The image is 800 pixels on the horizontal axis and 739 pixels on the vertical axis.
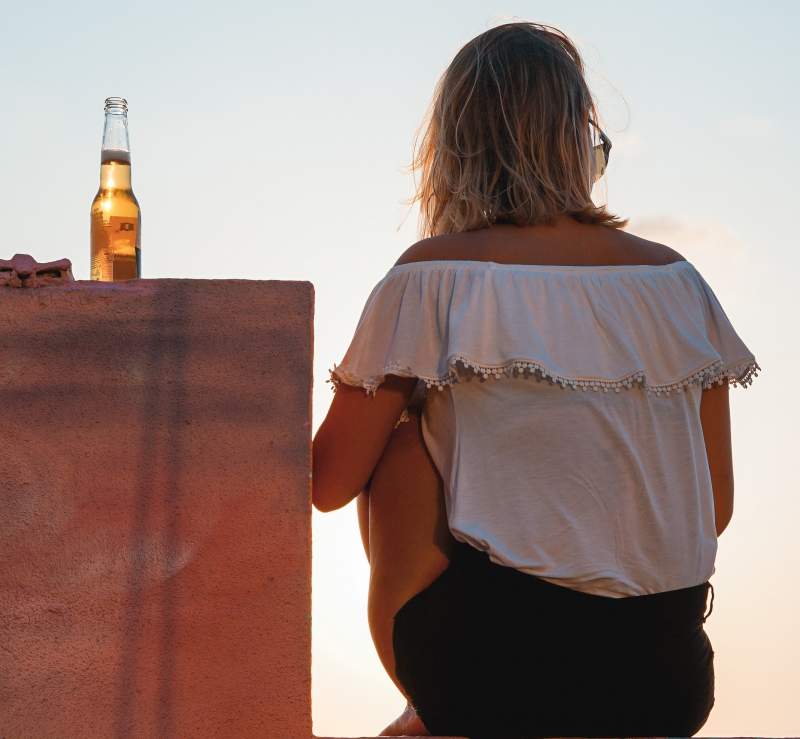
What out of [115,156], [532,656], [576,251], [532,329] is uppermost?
[115,156]

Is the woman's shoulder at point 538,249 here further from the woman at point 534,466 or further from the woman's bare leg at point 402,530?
the woman's bare leg at point 402,530

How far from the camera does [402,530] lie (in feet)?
8.32

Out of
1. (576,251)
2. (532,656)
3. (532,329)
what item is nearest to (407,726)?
(532,656)

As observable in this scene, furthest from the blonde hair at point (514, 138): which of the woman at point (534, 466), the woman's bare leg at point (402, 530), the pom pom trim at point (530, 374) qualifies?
the woman's bare leg at point (402, 530)

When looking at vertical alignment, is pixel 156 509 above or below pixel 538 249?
below

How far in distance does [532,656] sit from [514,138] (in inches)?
35.9

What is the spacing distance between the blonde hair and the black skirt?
63 centimetres

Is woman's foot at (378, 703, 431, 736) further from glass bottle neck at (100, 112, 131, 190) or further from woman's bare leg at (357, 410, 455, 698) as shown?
glass bottle neck at (100, 112, 131, 190)

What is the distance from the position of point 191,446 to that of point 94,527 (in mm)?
197

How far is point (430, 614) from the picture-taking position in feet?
8.11

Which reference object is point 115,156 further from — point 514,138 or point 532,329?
point 532,329

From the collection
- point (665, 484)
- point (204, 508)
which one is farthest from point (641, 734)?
point (204, 508)

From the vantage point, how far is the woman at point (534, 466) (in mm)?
2434

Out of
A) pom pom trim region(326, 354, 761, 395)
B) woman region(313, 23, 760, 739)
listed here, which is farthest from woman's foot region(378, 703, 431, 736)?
pom pom trim region(326, 354, 761, 395)
